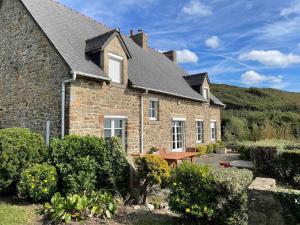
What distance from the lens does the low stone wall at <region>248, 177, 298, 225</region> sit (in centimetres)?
431

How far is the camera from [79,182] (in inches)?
276

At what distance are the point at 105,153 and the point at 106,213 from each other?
180cm

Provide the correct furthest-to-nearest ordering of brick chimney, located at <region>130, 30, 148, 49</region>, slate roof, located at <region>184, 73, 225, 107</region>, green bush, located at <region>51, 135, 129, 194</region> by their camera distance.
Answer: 1. slate roof, located at <region>184, 73, 225, 107</region>
2. brick chimney, located at <region>130, 30, 148, 49</region>
3. green bush, located at <region>51, 135, 129, 194</region>

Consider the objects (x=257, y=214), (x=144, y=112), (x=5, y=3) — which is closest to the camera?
(x=257, y=214)

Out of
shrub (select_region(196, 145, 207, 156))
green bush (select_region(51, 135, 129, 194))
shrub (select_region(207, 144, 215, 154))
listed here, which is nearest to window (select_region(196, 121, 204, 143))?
shrub (select_region(207, 144, 215, 154))

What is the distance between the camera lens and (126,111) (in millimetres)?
12117

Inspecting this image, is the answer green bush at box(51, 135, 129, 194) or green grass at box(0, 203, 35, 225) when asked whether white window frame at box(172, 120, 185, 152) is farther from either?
green grass at box(0, 203, 35, 225)

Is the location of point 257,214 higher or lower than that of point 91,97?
lower

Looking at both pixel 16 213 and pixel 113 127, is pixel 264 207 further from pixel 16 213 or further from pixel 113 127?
pixel 113 127

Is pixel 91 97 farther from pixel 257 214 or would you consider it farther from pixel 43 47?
pixel 257 214

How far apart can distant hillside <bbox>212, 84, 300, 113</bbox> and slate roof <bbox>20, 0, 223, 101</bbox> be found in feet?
58.1

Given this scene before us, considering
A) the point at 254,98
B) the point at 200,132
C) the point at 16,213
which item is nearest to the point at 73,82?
the point at 16,213

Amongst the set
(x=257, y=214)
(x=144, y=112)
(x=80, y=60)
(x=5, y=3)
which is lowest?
(x=257, y=214)

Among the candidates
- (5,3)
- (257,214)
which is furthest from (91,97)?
(257,214)
